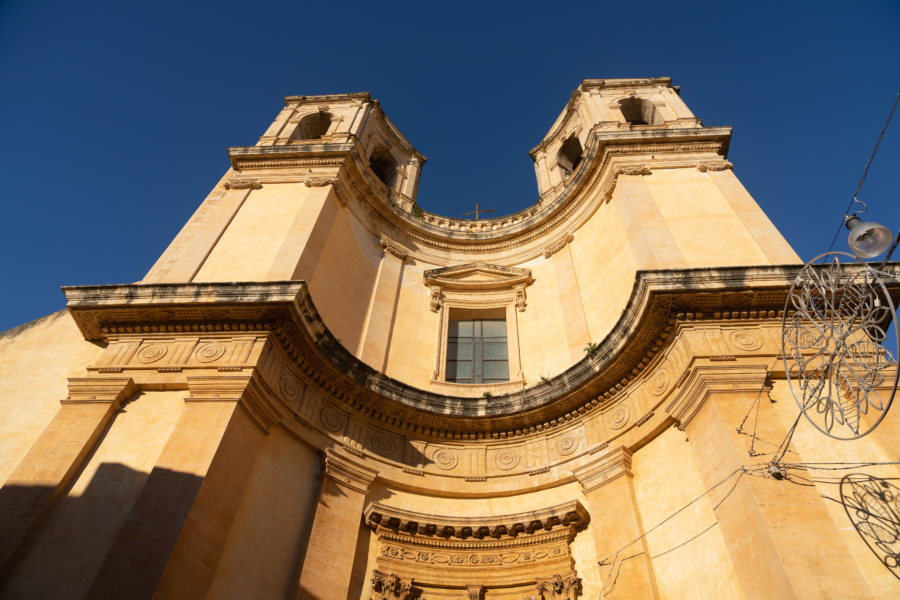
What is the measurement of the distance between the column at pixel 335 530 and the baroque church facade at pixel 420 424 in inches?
1.4

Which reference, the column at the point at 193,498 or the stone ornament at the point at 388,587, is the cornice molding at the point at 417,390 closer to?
the column at the point at 193,498

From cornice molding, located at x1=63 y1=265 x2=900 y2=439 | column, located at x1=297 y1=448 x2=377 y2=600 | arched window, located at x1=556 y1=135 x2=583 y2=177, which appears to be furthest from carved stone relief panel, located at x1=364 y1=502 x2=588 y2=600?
arched window, located at x1=556 y1=135 x2=583 y2=177

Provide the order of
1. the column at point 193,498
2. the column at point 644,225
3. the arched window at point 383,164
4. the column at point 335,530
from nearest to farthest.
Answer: the column at point 193,498, the column at point 335,530, the column at point 644,225, the arched window at point 383,164

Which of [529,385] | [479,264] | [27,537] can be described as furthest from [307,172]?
[27,537]

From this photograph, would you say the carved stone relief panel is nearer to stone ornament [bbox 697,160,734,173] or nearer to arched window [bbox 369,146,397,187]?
stone ornament [bbox 697,160,734,173]

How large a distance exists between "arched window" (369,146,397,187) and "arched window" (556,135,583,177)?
595cm

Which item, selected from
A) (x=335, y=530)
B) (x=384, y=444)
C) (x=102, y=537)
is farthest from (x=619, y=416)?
(x=102, y=537)

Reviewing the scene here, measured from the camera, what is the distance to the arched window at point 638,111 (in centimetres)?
1871

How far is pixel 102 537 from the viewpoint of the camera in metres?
7.56

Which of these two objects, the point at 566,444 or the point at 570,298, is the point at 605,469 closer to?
the point at 566,444

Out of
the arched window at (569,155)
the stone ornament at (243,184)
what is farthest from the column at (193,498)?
the arched window at (569,155)

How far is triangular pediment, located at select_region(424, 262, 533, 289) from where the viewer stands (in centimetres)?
1588

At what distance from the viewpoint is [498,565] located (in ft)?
33.4

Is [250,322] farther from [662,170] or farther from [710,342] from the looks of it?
[662,170]
